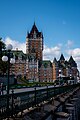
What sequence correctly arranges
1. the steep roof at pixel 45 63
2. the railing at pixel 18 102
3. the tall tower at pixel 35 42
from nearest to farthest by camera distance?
the railing at pixel 18 102 < the steep roof at pixel 45 63 < the tall tower at pixel 35 42

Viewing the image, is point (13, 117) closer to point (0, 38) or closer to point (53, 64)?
point (0, 38)

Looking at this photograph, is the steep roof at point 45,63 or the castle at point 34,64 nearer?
the castle at point 34,64

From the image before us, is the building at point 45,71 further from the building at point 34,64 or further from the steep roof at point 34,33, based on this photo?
the steep roof at point 34,33

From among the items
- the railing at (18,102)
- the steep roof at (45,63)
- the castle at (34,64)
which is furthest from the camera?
the steep roof at (45,63)

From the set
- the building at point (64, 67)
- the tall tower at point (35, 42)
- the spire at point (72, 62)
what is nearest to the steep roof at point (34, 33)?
the tall tower at point (35, 42)

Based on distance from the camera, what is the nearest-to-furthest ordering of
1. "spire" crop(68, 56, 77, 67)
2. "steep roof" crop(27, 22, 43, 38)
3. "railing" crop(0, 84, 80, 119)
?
"railing" crop(0, 84, 80, 119), "steep roof" crop(27, 22, 43, 38), "spire" crop(68, 56, 77, 67)

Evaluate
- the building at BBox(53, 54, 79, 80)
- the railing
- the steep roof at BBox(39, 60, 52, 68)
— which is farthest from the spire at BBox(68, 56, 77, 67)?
the railing

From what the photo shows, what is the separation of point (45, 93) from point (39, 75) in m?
128

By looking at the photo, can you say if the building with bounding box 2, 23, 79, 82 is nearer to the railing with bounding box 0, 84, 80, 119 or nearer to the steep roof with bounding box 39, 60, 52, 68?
the steep roof with bounding box 39, 60, 52, 68

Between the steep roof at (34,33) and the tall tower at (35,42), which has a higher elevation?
the steep roof at (34,33)

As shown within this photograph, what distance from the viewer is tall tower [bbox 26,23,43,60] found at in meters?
168

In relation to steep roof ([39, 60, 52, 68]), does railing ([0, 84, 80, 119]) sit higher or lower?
lower

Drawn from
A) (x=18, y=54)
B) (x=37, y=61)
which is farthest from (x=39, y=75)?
(x=18, y=54)

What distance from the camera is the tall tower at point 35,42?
16788 centimetres
